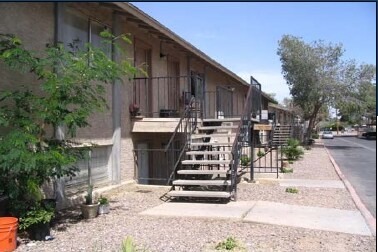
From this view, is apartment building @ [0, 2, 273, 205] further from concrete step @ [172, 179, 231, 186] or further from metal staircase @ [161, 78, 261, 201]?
concrete step @ [172, 179, 231, 186]

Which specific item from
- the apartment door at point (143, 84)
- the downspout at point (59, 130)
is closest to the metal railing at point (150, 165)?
the apartment door at point (143, 84)

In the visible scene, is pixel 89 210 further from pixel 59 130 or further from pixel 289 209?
pixel 289 209

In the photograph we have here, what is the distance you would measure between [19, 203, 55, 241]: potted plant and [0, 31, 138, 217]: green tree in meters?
0.11

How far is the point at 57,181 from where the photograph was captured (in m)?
8.35

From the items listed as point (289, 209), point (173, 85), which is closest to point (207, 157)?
point (173, 85)

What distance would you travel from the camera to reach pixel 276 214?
8391 millimetres

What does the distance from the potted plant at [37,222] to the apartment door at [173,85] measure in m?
8.79

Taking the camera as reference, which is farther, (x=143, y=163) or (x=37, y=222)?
(x=143, y=163)

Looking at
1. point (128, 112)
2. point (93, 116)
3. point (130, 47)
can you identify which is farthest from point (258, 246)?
point (130, 47)

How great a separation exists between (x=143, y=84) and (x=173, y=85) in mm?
2494

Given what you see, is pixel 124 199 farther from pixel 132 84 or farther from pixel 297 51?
pixel 297 51

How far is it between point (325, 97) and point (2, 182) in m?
33.2

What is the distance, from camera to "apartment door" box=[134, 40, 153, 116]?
12.6 m

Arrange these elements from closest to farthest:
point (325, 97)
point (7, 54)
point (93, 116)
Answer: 1. point (7, 54)
2. point (93, 116)
3. point (325, 97)
